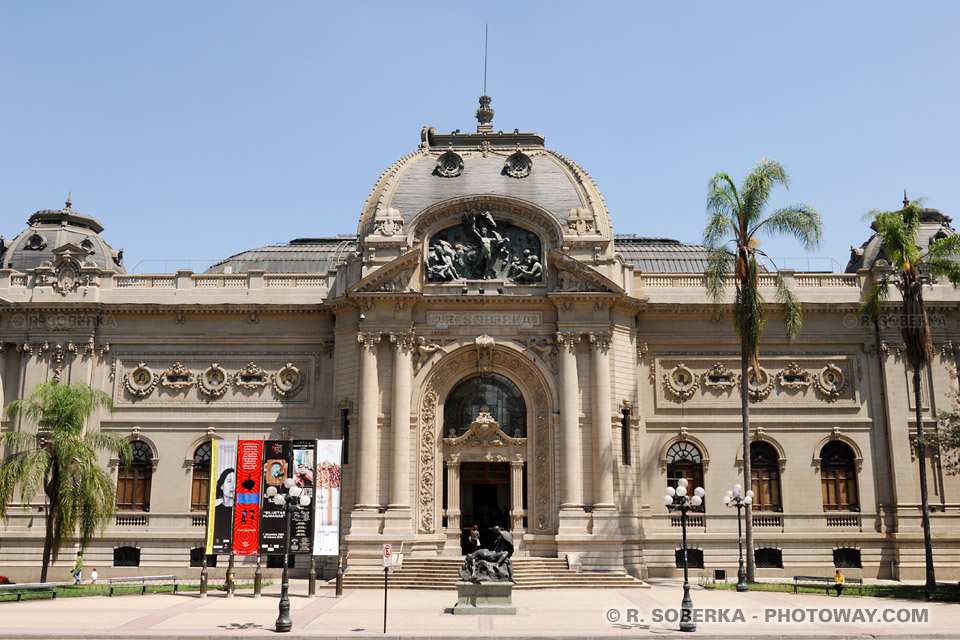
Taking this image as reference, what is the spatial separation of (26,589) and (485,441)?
20.5 meters

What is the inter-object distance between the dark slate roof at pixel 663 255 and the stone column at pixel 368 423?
20.0m

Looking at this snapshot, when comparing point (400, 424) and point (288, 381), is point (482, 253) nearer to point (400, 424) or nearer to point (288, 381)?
point (400, 424)

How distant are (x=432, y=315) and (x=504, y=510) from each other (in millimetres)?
10192

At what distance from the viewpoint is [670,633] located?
25156mm

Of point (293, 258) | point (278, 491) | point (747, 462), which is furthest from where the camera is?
point (293, 258)

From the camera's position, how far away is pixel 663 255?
58.2 meters

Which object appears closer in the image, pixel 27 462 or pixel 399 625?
pixel 399 625

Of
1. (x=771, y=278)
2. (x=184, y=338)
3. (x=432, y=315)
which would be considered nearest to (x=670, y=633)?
(x=432, y=315)

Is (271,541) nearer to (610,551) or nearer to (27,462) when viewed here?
(27,462)

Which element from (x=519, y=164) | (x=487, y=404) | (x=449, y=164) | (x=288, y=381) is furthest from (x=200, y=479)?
(x=519, y=164)

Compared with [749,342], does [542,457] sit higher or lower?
lower

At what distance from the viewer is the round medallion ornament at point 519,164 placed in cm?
4747

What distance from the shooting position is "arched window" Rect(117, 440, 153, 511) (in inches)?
1802

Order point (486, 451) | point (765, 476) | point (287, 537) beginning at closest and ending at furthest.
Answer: point (287, 537), point (486, 451), point (765, 476)
